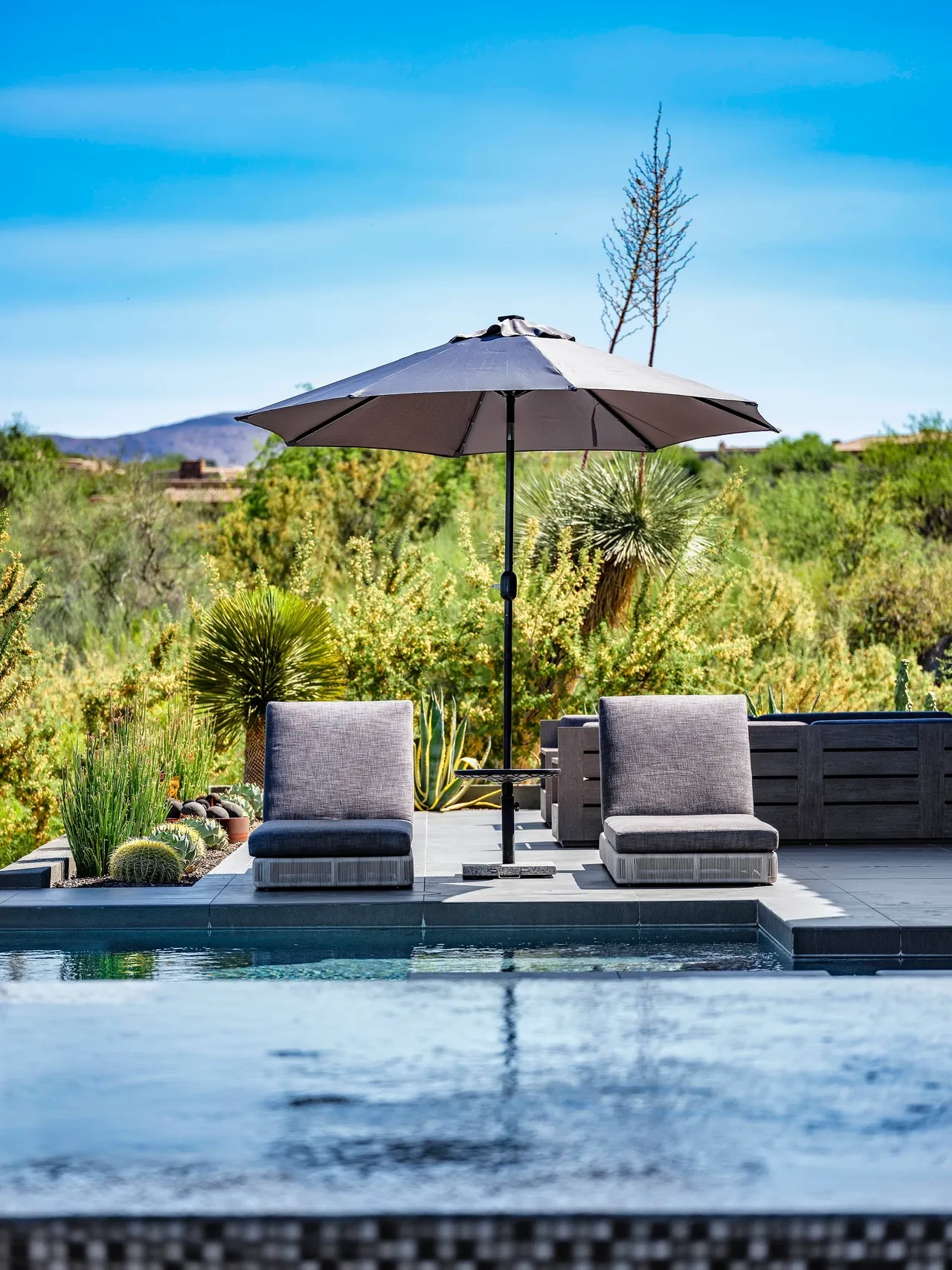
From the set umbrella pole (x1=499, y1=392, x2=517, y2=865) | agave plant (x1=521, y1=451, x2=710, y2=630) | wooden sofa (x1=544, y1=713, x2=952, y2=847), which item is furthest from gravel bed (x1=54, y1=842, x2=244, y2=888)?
agave plant (x1=521, y1=451, x2=710, y2=630)

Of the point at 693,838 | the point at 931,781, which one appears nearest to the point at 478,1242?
the point at 693,838

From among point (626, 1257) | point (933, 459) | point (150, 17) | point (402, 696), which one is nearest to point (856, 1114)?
point (626, 1257)

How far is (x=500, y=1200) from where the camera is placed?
1535mm

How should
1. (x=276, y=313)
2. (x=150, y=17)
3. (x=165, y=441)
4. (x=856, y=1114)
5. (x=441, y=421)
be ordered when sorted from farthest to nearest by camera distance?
(x=165, y=441), (x=276, y=313), (x=150, y=17), (x=441, y=421), (x=856, y=1114)

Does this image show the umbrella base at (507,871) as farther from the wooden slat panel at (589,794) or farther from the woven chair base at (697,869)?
the wooden slat panel at (589,794)

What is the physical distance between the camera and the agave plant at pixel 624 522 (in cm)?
1387

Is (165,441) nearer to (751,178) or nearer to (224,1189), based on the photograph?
(751,178)

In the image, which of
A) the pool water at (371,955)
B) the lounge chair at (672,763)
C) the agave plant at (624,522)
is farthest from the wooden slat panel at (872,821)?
the agave plant at (624,522)

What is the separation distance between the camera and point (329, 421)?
7.84 meters

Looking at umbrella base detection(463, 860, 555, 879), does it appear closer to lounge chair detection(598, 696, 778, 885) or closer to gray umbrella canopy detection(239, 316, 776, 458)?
lounge chair detection(598, 696, 778, 885)

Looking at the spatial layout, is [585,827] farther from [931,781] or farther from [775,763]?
[931,781]

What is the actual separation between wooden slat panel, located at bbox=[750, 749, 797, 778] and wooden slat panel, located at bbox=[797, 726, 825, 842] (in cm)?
5

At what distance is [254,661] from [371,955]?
4.36 meters

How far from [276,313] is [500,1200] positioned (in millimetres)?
49590
